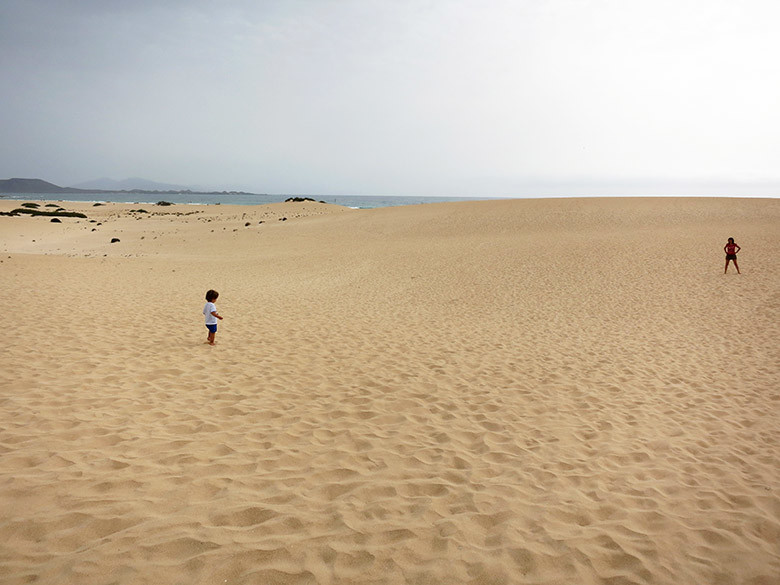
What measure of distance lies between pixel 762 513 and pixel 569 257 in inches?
790

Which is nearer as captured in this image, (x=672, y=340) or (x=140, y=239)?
(x=672, y=340)

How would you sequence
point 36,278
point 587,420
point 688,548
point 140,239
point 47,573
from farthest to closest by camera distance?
point 140,239 → point 36,278 → point 587,420 → point 688,548 → point 47,573

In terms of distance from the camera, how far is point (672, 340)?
11211 millimetres

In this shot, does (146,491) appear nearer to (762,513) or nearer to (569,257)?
(762,513)

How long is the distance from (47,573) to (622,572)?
15.4 feet

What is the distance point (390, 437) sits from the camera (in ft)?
20.2

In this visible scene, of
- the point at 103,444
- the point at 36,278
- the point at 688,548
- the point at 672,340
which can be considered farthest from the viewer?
the point at 36,278

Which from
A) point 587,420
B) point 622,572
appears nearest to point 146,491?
point 622,572

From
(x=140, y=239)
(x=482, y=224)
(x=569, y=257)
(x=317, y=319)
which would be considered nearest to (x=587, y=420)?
(x=317, y=319)

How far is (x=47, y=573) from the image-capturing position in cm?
353

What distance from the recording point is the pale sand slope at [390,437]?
12.8 feet

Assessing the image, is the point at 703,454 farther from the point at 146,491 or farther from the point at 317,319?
the point at 317,319

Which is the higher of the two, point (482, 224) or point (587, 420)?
point (482, 224)

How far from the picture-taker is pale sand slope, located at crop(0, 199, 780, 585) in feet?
12.8
